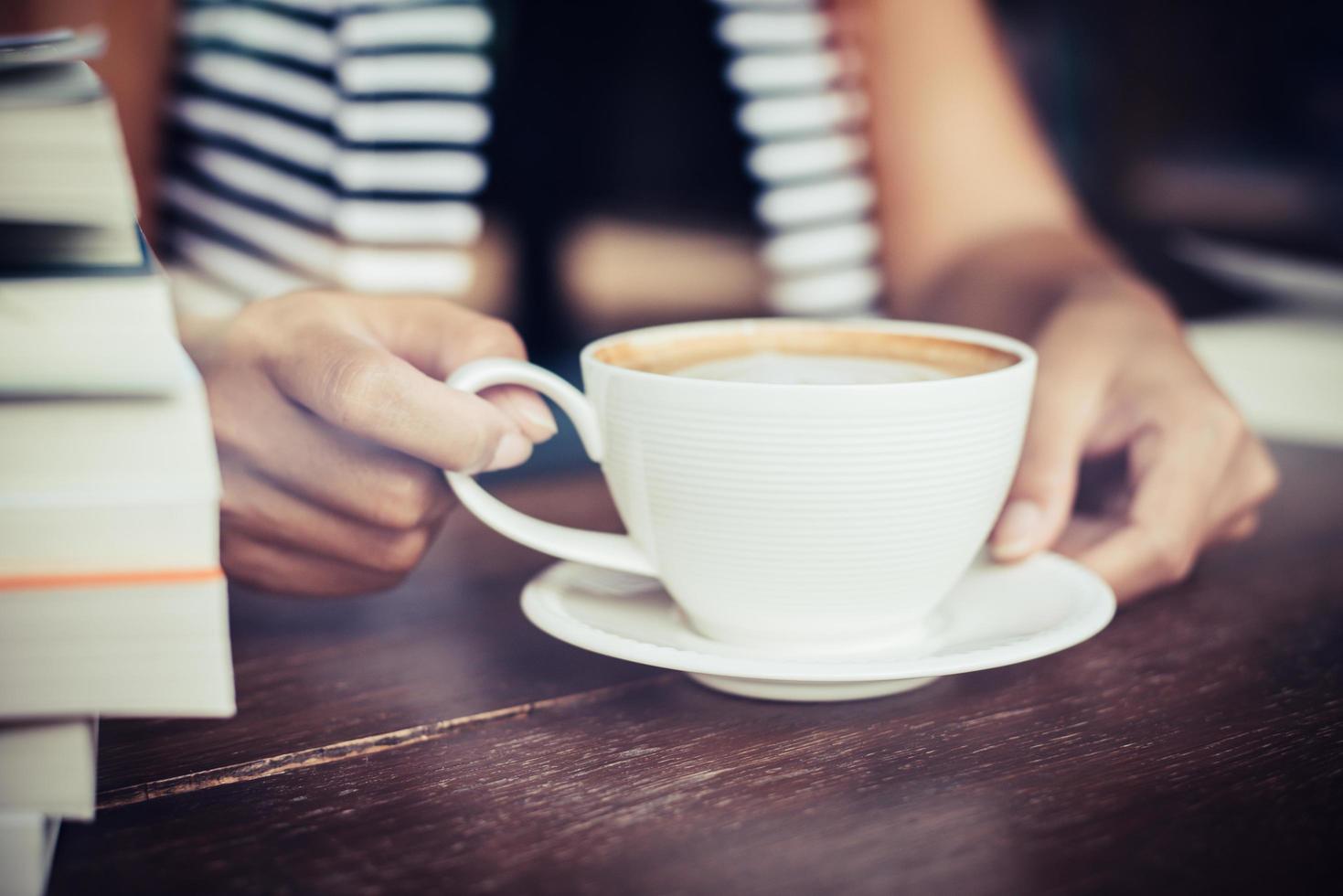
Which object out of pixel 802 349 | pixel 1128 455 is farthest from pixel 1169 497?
pixel 802 349

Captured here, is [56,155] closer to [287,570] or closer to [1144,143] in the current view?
[287,570]

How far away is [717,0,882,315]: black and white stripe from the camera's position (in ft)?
7.68

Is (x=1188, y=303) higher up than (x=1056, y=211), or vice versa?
(x=1056, y=211)

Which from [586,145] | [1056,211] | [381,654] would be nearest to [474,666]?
[381,654]

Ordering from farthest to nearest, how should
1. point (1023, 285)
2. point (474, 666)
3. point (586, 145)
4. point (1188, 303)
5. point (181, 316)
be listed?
point (586, 145) → point (1188, 303) → point (1023, 285) → point (181, 316) → point (474, 666)

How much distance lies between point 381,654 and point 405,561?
53 mm

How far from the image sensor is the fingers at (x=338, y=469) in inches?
21.7

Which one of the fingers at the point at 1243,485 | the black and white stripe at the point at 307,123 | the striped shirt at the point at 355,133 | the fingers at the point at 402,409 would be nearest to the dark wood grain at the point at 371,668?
the fingers at the point at 402,409

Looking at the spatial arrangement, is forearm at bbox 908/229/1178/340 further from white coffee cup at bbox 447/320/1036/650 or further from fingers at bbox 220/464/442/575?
fingers at bbox 220/464/442/575

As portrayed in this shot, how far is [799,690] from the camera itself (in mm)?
477

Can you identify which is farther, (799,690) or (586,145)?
(586,145)

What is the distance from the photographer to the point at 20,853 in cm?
34

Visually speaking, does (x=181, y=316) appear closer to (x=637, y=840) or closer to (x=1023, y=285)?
(x=637, y=840)

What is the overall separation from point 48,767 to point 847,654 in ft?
1.04
